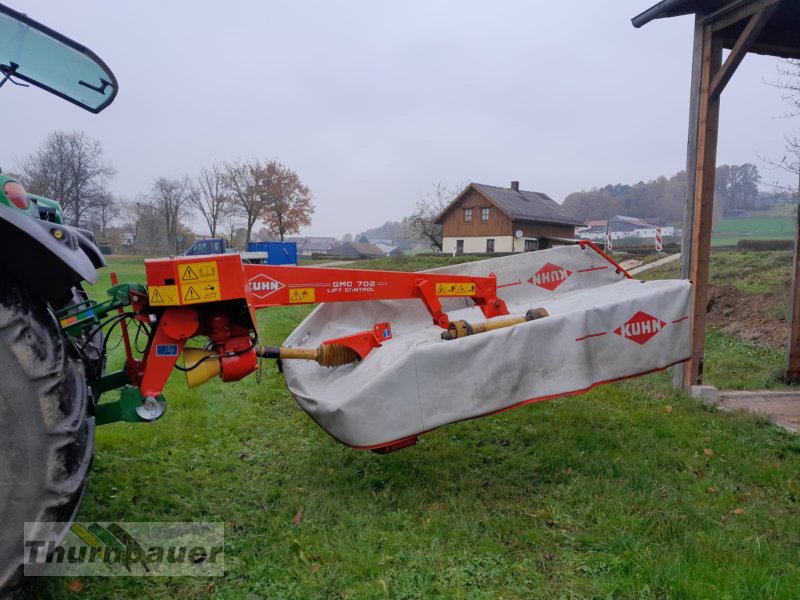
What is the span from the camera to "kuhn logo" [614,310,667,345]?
11.2 ft

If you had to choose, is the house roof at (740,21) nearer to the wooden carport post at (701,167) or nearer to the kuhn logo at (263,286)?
→ the wooden carport post at (701,167)

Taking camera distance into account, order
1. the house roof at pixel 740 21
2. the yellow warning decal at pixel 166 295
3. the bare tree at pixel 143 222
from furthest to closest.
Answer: the bare tree at pixel 143 222 < the house roof at pixel 740 21 < the yellow warning decal at pixel 166 295

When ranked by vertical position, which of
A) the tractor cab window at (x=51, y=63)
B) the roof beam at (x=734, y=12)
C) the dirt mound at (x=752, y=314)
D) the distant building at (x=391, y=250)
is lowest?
the distant building at (x=391, y=250)

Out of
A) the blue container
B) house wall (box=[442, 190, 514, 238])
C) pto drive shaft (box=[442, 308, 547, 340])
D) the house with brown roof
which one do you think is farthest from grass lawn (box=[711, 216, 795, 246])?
pto drive shaft (box=[442, 308, 547, 340])

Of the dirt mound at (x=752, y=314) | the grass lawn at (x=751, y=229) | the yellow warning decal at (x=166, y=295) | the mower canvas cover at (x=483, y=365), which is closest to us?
the yellow warning decal at (x=166, y=295)

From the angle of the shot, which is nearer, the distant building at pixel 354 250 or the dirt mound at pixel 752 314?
the dirt mound at pixel 752 314

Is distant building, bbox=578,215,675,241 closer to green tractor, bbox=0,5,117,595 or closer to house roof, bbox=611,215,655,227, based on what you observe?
house roof, bbox=611,215,655,227

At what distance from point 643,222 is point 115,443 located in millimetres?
58346

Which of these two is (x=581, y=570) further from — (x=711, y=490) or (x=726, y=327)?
(x=726, y=327)

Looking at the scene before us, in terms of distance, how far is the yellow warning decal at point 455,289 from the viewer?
3969mm

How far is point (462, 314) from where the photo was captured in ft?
14.7

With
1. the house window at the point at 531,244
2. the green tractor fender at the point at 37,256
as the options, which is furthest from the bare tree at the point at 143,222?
the green tractor fender at the point at 37,256

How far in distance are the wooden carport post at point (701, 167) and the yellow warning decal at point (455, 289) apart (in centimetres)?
259

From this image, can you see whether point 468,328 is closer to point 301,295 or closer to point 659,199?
point 301,295
